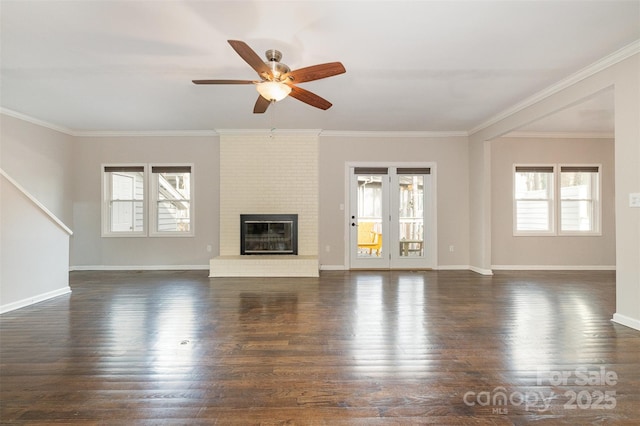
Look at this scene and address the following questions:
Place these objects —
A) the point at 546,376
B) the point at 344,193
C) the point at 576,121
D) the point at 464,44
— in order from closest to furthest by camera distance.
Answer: the point at 546,376 → the point at 464,44 → the point at 576,121 → the point at 344,193

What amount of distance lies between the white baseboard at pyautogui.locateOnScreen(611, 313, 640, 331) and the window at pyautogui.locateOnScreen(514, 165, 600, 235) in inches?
124

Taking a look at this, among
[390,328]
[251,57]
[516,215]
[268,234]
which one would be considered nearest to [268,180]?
[268,234]

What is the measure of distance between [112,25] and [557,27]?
3.79m

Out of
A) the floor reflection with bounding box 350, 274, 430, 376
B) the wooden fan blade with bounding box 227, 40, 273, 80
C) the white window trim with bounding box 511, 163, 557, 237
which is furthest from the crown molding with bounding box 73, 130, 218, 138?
the white window trim with bounding box 511, 163, 557, 237

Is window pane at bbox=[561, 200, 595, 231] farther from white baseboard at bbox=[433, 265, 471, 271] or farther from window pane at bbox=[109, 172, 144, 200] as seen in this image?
window pane at bbox=[109, 172, 144, 200]

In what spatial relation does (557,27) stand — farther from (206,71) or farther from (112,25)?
(112,25)

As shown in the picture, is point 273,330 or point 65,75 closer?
point 273,330

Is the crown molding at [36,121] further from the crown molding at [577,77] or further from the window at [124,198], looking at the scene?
the crown molding at [577,77]

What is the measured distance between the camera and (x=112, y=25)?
102 inches

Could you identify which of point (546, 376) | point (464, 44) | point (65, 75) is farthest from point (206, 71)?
point (546, 376)

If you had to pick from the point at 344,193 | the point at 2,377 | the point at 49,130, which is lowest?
the point at 2,377

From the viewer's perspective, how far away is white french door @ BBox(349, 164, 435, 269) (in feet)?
20.2

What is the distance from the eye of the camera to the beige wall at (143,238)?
6043 mm

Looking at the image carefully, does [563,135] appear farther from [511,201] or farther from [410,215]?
[410,215]
